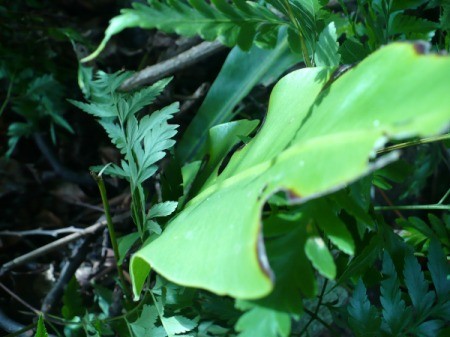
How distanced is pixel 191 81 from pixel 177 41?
176mm

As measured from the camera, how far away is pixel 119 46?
1396mm

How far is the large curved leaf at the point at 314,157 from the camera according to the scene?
1.13ft

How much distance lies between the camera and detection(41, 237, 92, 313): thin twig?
3.21 feet

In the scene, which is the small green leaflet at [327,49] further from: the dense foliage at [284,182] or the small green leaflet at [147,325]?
the small green leaflet at [147,325]

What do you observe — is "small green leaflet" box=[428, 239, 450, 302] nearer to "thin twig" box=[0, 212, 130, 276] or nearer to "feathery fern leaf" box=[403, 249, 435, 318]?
"feathery fern leaf" box=[403, 249, 435, 318]

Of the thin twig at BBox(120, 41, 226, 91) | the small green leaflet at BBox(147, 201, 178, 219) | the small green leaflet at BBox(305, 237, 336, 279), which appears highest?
the small green leaflet at BBox(305, 237, 336, 279)

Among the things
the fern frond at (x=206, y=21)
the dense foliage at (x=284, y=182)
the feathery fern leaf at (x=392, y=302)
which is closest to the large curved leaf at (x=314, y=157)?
the dense foliage at (x=284, y=182)

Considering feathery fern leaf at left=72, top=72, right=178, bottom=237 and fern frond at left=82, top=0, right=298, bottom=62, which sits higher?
fern frond at left=82, top=0, right=298, bottom=62

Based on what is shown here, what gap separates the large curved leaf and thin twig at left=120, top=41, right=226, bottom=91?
22.2 inches

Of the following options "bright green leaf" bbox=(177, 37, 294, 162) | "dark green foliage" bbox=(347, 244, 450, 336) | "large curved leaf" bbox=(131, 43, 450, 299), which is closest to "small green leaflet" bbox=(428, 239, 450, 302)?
"dark green foliage" bbox=(347, 244, 450, 336)

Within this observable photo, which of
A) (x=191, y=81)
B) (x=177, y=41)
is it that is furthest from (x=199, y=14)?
(x=191, y=81)

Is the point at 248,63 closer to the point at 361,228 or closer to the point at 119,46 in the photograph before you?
the point at 119,46

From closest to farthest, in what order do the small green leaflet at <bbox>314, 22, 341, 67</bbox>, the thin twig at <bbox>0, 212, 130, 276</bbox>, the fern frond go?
1. the fern frond
2. the small green leaflet at <bbox>314, 22, 341, 67</bbox>
3. the thin twig at <bbox>0, 212, 130, 276</bbox>

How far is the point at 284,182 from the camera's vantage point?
0.38 meters
